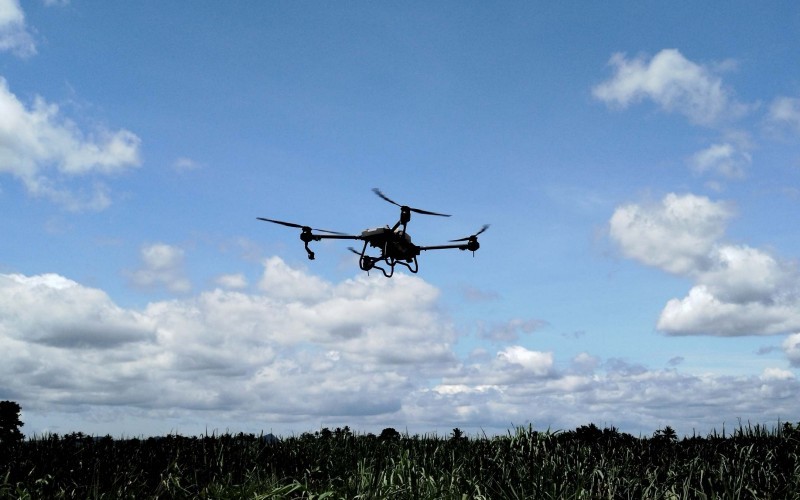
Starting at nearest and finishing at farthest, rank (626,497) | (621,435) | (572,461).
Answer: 1. (626,497)
2. (572,461)
3. (621,435)

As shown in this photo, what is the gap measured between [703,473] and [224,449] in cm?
813

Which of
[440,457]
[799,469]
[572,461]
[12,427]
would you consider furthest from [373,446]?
[799,469]

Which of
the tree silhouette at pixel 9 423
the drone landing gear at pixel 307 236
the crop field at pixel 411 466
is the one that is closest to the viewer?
the crop field at pixel 411 466

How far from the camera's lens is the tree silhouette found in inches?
536

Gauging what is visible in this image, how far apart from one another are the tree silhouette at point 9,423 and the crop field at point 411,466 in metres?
0.24

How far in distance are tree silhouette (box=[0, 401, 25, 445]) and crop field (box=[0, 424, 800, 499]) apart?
9.5 inches

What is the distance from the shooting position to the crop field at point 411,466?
35.4 feet

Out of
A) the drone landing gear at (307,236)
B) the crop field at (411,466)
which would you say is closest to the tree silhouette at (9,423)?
the crop field at (411,466)

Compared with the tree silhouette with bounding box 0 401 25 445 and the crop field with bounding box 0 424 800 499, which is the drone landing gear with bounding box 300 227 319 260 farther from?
the tree silhouette with bounding box 0 401 25 445

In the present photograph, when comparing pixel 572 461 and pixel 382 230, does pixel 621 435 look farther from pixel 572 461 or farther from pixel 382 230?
pixel 382 230

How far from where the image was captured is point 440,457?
13.4m

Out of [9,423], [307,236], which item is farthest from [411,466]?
[307,236]

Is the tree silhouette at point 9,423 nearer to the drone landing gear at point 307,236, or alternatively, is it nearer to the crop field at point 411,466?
the crop field at point 411,466

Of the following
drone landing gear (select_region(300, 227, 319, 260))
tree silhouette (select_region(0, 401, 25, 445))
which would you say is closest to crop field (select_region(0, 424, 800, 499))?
tree silhouette (select_region(0, 401, 25, 445))
